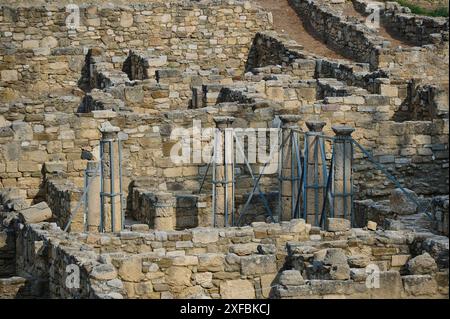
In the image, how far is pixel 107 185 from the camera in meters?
37.2

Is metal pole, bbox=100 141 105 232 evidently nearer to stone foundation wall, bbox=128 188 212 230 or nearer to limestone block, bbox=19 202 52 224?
limestone block, bbox=19 202 52 224

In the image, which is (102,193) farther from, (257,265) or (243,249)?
(257,265)

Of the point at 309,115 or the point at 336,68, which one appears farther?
the point at 336,68

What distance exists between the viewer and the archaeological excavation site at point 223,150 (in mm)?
30672

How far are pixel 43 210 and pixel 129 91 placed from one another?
9.61 metres

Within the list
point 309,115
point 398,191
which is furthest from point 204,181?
point 398,191

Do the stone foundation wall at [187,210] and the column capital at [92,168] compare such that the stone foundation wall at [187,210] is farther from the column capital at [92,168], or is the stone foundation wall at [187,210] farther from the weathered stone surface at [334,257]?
the weathered stone surface at [334,257]

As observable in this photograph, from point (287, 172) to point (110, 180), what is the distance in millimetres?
3075

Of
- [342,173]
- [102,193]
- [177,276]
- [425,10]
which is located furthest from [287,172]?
[425,10]

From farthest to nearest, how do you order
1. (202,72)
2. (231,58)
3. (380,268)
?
(231,58) → (202,72) → (380,268)

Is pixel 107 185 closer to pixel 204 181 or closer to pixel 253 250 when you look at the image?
pixel 204 181

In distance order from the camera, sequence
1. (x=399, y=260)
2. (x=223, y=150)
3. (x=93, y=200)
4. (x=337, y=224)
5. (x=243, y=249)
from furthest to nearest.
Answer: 1. (x=223, y=150)
2. (x=93, y=200)
3. (x=337, y=224)
4. (x=243, y=249)
5. (x=399, y=260)

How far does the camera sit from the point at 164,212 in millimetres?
38125

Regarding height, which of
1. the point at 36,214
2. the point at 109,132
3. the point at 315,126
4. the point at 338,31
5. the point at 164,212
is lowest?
the point at 164,212
